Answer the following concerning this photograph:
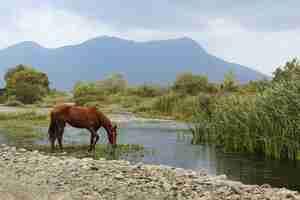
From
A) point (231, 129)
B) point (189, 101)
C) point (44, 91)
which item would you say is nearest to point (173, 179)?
point (231, 129)

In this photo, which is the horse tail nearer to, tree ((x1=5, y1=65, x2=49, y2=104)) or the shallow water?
the shallow water

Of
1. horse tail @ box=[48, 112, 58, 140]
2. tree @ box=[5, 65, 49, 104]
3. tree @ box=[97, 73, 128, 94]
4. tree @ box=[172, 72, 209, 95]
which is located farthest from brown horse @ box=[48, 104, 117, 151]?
tree @ box=[97, 73, 128, 94]

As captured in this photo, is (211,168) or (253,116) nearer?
(211,168)

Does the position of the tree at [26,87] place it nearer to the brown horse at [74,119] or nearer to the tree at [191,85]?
the tree at [191,85]

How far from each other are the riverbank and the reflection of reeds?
17.1 ft

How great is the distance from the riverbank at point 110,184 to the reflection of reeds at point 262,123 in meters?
5.20

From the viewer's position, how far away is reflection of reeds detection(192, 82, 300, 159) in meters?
16.6

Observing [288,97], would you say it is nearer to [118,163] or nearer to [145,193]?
[118,163]

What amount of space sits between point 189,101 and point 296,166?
2786 cm

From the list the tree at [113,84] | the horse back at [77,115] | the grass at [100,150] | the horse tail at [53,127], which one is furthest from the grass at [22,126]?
the tree at [113,84]

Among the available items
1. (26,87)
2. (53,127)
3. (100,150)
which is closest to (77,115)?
(53,127)

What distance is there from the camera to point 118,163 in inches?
546

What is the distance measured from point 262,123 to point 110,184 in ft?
28.7

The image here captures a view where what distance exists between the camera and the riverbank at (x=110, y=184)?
9844 mm
